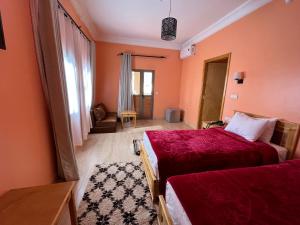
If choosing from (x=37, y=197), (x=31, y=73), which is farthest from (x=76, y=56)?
(x=37, y=197)

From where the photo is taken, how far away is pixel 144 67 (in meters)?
5.06

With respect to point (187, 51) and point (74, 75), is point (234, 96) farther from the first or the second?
point (74, 75)

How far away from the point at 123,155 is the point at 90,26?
3333mm

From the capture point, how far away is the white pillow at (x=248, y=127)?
207 centimetres

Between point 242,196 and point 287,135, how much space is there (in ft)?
5.09

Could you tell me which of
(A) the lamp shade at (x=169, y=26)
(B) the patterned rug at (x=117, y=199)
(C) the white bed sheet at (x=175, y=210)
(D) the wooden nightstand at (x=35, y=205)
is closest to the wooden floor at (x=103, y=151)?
(B) the patterned rug at (x=117, y=199)

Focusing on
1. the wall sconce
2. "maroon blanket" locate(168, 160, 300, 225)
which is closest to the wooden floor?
"maroon blanket" locate(168, 160, 300, 225)

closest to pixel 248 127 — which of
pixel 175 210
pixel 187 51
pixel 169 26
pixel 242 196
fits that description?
pixel 242 196

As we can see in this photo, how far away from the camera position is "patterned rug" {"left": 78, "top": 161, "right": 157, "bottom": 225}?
1498 mm

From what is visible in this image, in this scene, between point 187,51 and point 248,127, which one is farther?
point 187,51

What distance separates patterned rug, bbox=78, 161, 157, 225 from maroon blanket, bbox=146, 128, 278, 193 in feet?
1.03

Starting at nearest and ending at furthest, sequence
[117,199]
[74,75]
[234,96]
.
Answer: [117,199]
[74,75]
[234,96]

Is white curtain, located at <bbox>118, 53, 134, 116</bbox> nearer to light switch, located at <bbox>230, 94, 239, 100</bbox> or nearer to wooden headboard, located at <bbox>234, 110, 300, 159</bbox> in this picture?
light switch, located at <bbox>230, 94, 239, 100</bbox>

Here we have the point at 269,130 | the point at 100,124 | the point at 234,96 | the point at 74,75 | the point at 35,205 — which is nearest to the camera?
the point at 35,205
